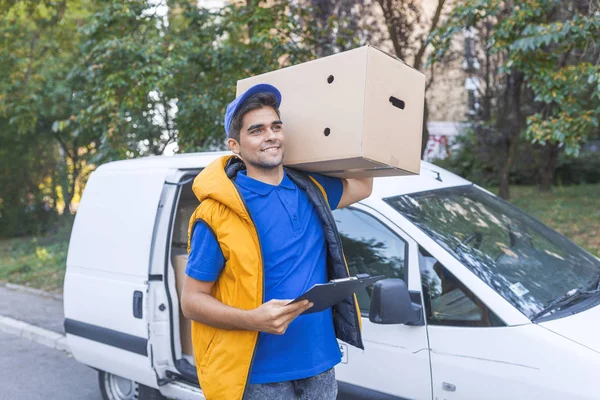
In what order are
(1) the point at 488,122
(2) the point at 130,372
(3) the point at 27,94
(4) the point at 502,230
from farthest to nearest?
(1) the point at 488,122 → (3) the point at 27,94 → (2) the point at 130,372 → (4) the point at 502,230

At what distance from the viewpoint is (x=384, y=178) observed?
3.58 meters

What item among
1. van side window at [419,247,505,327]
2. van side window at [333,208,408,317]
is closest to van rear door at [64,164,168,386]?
van side window at [333,208,408,317]

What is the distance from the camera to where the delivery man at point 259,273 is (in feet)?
6.97

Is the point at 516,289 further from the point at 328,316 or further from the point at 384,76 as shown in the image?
the point at 384,76

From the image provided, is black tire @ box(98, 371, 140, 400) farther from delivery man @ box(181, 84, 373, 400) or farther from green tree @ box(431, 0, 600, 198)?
green tree @ box(431, 0, 600, 198)


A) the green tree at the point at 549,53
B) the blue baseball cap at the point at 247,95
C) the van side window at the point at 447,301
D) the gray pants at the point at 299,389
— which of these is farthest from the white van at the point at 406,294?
the green tree at the point at 549,53

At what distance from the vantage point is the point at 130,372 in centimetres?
410

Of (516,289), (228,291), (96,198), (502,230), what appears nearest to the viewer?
(228,291)

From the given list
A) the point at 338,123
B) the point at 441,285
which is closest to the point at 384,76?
the point at 338,123

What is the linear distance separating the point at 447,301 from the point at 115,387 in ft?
9.36

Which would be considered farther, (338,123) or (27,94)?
(27,94)

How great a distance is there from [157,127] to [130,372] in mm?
5144

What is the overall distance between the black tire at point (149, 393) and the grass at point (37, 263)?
577 centimetres

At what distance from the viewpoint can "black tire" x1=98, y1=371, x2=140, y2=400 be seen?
4.52 meters
